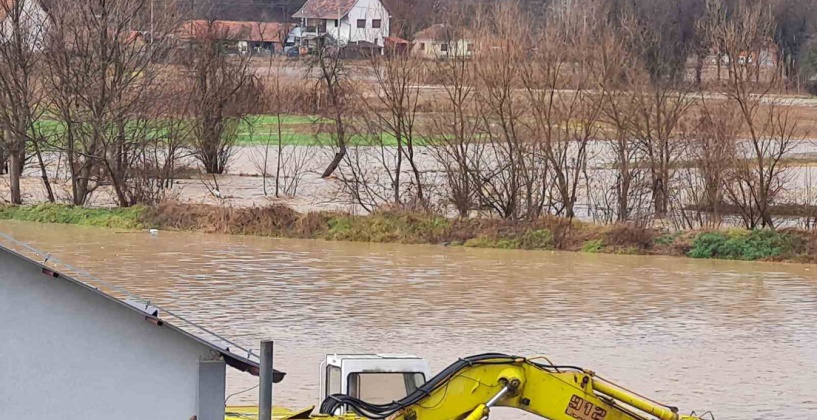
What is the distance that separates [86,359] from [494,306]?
14551 millimetres

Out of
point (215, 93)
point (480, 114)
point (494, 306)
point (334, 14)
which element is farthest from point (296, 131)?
point (334, 14)

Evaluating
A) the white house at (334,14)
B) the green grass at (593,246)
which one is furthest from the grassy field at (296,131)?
the white house at (334,14)

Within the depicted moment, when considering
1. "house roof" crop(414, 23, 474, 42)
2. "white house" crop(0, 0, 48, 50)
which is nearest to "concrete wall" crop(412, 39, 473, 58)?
"house roof" crop(414, 23, 474, 42)

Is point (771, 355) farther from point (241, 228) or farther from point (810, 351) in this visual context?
point (241, 228)

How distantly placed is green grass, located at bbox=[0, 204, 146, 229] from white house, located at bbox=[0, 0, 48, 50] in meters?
4.92

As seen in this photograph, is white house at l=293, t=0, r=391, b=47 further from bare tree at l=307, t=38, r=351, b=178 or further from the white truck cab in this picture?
the white truck cab

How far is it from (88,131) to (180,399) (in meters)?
28.7

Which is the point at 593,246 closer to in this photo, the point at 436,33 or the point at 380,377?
the point at 436,33

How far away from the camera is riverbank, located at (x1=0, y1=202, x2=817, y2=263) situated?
3103 centimetres

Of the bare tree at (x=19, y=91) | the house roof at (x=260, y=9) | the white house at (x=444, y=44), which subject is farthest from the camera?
the house roof at (x=260, y=9)

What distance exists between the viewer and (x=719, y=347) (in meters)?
Result: 20.0

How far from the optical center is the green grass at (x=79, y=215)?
115 ft

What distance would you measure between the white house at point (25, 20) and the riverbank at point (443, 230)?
506 cm

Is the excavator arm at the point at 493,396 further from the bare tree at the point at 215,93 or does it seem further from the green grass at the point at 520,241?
the bare tree at the point at 215,93
